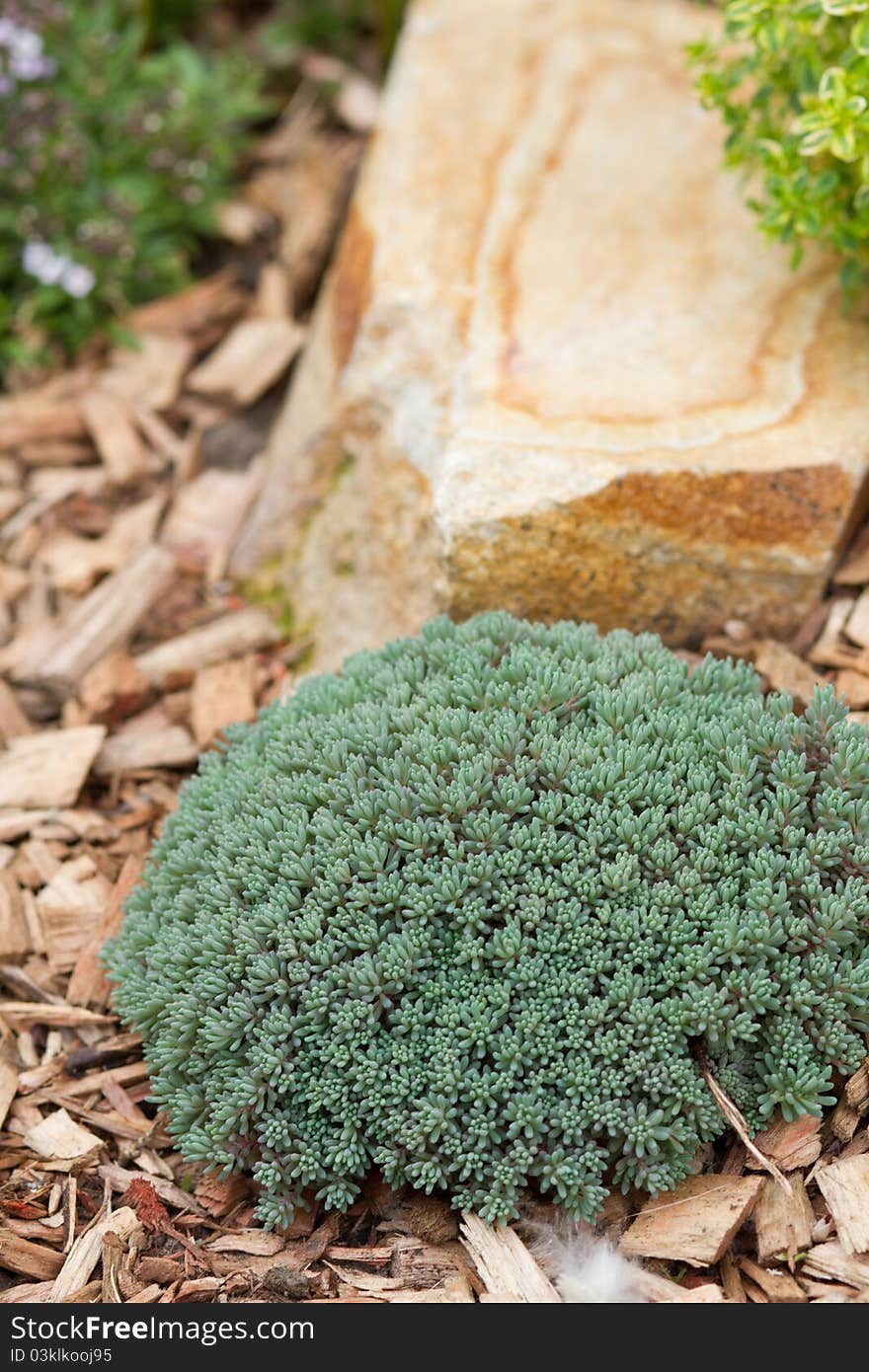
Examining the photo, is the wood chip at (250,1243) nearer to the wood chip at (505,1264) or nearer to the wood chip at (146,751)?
the wood chip at (505,1264)

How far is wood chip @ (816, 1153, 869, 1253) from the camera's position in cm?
271

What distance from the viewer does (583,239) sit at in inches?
175

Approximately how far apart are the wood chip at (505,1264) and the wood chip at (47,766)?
188 cm

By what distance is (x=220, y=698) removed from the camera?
13.8 feet

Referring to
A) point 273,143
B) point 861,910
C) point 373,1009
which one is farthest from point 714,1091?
point 273,143

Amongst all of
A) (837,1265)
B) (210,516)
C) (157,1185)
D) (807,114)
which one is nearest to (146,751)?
(210,516)

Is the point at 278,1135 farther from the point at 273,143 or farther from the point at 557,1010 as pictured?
the point at 273,143

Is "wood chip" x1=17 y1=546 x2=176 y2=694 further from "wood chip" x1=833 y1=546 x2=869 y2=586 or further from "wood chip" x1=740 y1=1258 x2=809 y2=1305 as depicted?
"wood chip" x1=740 y1=1258 x2=809 y2=1305

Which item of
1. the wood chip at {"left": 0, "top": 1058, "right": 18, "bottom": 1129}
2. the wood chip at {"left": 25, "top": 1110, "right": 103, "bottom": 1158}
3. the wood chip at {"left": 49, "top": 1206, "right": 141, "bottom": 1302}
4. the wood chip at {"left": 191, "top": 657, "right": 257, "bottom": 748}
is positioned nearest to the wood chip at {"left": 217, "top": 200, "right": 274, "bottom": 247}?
the wood chip at {"left": 191, "top": 657, "right": 257, "bottom": 748}

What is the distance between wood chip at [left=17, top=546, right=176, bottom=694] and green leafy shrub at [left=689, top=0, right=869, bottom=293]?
7.75 ft
